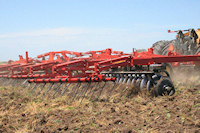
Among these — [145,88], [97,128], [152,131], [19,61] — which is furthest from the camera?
[19,61]

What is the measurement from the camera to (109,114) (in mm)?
4254

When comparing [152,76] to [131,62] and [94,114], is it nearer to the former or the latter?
[131,62]

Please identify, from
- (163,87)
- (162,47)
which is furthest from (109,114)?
(162,47)

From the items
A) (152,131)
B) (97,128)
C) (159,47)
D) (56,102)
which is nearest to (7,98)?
(56,102)

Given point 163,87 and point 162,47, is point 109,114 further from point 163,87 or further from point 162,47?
point 162,47

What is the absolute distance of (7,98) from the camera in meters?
5.98

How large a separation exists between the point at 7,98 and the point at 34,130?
9.38 ft

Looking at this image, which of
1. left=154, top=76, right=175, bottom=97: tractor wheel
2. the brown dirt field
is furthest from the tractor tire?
left=154, top=76, right=175, bottom=97: tractor wheel

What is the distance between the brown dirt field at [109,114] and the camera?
3.57 metres

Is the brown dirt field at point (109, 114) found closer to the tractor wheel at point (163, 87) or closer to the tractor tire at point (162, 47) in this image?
the tractor wheel at point (163, 87)

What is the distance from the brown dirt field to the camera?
3.57 m

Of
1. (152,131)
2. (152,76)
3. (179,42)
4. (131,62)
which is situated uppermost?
(179,42)

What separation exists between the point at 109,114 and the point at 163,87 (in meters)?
2.09

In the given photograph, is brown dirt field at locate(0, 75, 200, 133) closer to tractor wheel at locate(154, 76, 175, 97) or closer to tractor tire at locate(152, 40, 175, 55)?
tractor wheel at locate(154, 76, 175, 97)
